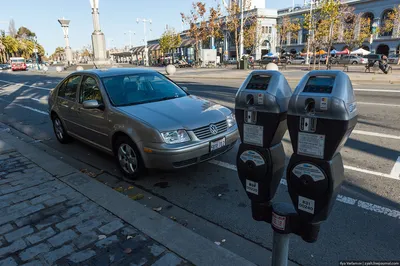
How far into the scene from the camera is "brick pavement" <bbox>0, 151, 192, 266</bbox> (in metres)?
2.58

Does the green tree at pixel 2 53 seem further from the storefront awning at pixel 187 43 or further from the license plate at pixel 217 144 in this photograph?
the license plate at pixel 217 144

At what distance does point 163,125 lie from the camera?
12.7 feet

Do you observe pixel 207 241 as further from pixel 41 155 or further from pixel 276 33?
pixel 276 33

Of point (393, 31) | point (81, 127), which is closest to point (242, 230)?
point (81, 127)

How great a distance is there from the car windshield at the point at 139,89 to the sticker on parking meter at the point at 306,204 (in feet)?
11.1

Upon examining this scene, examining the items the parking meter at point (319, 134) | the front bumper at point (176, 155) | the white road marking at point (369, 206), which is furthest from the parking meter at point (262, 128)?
the white road marking at point (369, 206)

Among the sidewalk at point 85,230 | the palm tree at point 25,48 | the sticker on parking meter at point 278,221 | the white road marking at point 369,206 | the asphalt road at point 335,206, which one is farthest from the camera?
the palm tree at point 25,48

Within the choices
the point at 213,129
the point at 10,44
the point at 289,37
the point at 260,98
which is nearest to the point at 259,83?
the point at 260,98

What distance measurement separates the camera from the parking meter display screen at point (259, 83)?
5.48 feet

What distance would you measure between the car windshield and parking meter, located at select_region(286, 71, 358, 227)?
337 centimetres

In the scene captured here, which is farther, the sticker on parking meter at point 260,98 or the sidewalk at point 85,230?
the sidewalk at point 85,230

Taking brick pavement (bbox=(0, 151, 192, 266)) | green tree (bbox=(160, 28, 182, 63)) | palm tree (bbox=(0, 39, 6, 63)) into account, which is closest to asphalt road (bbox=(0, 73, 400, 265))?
brick pavement (bbox=(0, 151, 192, 266))

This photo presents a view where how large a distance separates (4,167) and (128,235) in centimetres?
312

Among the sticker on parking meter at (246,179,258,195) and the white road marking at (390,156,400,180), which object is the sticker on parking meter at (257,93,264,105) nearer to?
the sticker on parking meter at (246,179,258,195)
